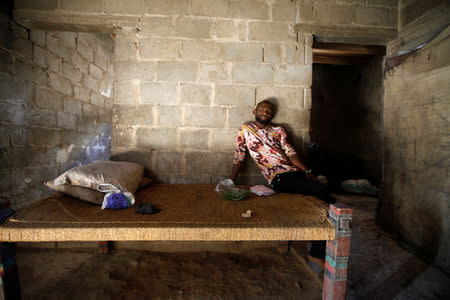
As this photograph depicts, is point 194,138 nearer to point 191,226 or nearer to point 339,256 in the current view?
point 191,226

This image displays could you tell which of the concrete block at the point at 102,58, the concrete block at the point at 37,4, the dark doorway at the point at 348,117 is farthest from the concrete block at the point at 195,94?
the dark doorway at the point at 348,117

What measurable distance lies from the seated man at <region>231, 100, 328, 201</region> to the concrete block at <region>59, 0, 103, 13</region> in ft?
7.27

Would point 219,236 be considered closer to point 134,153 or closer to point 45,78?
point 134,153

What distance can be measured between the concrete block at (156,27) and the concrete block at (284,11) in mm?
1277

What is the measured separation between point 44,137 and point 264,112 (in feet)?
9.29

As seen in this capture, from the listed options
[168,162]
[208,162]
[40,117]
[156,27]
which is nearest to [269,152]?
[208,162]

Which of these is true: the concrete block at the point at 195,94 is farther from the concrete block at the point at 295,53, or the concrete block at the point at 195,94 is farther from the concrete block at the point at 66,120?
the concrete block at the point at 66,120

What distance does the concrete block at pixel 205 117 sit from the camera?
2541mm

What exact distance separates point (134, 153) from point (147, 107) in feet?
1.93

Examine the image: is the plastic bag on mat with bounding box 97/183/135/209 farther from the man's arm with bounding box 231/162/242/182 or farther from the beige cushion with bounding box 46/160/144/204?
the man's arm with bounding box 231/162/242/182

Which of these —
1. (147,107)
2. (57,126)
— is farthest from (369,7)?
(57,126)

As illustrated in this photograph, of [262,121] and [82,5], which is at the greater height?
[82,5]

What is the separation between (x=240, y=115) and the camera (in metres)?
2.56

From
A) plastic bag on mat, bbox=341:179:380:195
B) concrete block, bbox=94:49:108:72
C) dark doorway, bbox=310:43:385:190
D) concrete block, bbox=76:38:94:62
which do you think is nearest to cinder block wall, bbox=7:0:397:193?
concrete block, bbox=76:38:94:62
